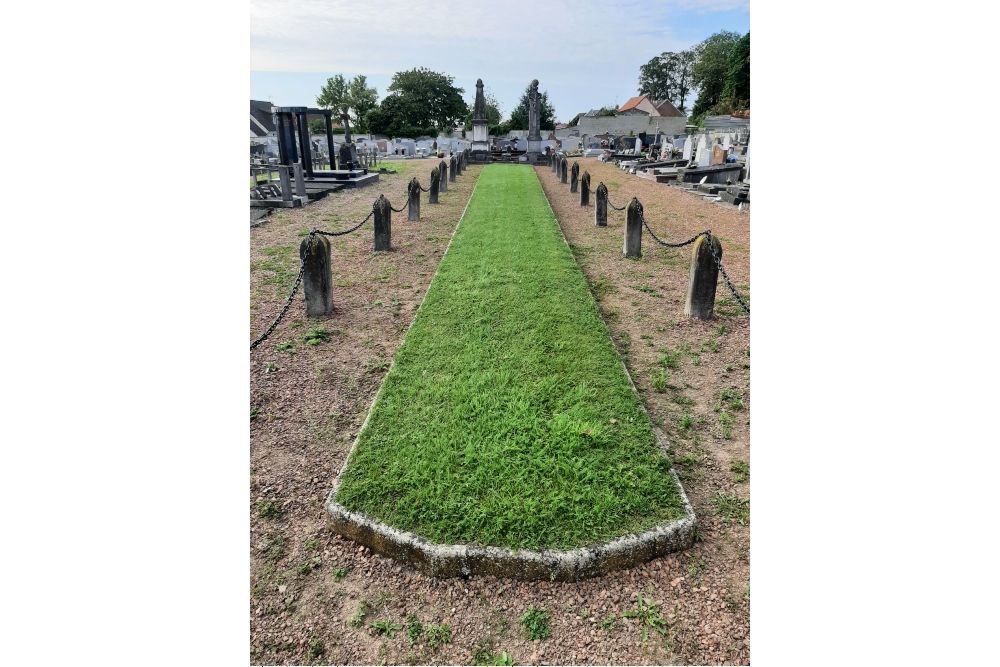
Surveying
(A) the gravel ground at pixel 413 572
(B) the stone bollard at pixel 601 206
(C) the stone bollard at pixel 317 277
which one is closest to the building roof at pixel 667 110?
(B) the stone bollard at pixel 601 206

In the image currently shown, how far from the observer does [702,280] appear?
5.52 m

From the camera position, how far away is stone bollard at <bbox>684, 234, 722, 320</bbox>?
5414 millimetres

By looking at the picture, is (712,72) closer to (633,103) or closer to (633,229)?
(633,103)

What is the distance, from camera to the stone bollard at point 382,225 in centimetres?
834

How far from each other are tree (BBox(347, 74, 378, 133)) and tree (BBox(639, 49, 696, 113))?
37929 mm

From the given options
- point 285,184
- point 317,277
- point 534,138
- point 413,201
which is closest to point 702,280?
point 317,277

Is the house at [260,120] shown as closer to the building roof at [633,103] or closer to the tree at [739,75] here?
the tree at [739,75]

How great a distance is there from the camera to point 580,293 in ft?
20.3

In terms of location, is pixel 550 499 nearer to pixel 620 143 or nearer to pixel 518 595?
pixel 518 595

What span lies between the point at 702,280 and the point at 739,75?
163ft

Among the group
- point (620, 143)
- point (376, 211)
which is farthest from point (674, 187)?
point (620, 143)

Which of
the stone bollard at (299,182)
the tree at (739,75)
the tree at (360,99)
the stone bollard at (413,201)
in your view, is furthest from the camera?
the tree at (360,99)

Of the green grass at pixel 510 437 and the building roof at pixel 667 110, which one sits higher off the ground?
the building roof at pixel 667 110

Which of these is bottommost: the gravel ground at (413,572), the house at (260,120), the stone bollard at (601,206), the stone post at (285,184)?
the gravel ground at (413,572)
